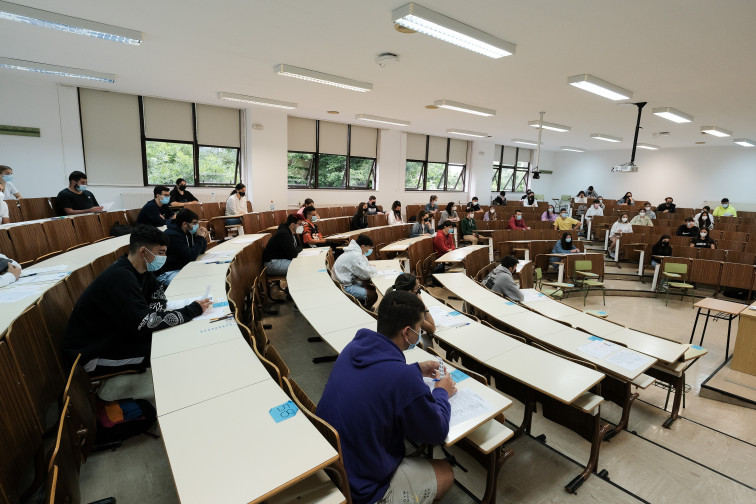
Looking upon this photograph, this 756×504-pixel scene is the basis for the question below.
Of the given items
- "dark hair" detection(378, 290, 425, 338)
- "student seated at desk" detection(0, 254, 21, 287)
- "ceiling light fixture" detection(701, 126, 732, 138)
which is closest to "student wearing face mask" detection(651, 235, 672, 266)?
"ceiling light fixture" detection(701, 126, 732, 138)

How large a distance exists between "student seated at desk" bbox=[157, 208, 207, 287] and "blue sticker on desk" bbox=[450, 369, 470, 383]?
3356 millimetres

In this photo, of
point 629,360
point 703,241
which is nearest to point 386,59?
point 629,360

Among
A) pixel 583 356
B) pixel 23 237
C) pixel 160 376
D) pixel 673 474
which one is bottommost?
pixel 673 474

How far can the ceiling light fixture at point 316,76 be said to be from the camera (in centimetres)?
531

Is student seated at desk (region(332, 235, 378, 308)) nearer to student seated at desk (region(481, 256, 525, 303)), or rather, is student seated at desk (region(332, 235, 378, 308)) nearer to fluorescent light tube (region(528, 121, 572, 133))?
student seated at desk (region(481, 256, 525, 303))

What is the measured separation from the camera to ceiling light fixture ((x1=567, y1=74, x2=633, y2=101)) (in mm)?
5209

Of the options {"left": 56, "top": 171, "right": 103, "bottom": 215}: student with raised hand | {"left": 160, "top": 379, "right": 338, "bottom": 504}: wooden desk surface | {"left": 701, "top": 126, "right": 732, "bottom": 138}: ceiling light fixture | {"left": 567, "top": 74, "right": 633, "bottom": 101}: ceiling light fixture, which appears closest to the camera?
{"left": 160, "top": 379, "right": 338, "bottom": 504}: wooden desk surface

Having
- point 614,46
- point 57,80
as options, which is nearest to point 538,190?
point 614,46

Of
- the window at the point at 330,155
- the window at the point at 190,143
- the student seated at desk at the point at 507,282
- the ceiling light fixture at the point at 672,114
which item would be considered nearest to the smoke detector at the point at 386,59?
the student seated at desk at the point at 507,282

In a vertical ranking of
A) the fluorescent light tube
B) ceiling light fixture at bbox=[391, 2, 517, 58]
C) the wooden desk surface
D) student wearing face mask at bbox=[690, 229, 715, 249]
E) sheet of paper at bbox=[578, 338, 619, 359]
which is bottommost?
sheet of paper at bbox=[578, 338, 619, 359]

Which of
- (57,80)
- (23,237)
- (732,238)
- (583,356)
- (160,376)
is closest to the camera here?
(160,376)

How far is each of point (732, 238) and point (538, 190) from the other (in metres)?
11.0

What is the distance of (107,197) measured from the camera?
26.2ft

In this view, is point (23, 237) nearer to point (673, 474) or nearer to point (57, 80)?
point (57, 80)
